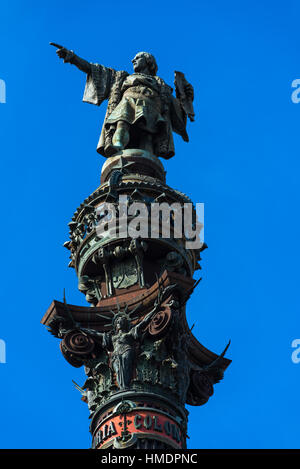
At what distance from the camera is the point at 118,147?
29500 mm

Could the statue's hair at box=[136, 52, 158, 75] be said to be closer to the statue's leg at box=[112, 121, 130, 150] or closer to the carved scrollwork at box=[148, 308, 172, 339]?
the statue's leg at box=[112, 121, 130, 150]

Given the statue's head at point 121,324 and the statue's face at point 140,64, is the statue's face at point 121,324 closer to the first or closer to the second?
the statue's head at point 121,324

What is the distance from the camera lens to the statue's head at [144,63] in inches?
1292

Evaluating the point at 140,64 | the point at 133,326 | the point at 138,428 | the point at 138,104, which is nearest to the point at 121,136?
the point at 138,104

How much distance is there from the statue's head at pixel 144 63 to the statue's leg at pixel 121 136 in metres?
3.53

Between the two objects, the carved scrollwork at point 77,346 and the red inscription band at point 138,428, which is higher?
the carved scrollwork at point 77,346

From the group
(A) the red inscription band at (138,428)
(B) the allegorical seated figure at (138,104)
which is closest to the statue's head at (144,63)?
(B) the allegorical seated figure at (138,104)

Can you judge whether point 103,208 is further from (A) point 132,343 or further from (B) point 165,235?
(A) point 132,343

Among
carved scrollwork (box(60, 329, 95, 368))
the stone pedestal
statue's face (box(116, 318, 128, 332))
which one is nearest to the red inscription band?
the stone pedestal

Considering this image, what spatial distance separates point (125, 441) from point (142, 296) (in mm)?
3858

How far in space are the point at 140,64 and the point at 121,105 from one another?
276cm

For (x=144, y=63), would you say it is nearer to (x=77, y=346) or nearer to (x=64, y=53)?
(x=64, y=53)

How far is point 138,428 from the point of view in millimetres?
20812

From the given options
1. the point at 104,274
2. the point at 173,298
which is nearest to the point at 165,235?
the point at 104,274
